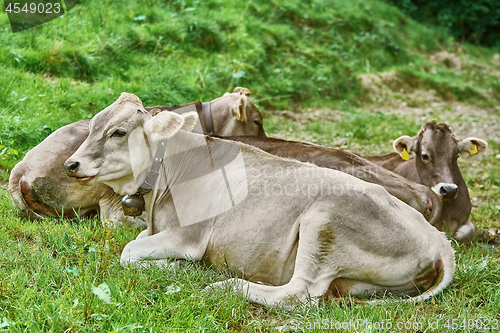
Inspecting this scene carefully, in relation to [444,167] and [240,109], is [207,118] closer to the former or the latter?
[240,109]

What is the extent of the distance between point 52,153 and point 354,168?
10.5 ft

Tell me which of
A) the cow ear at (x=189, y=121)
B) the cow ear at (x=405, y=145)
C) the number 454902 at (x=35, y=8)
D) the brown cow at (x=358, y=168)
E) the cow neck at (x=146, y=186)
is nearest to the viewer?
the cow neck at (x=146, y=186)

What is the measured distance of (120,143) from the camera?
4.35 metres

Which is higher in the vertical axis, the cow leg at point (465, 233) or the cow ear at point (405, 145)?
the cow ear at point (405, 145)

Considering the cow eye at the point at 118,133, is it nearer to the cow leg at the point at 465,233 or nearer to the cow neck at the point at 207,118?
the cow neck at the point at 207,118

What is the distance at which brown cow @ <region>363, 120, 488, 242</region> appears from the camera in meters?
6.04

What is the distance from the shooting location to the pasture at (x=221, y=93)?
3.49 m

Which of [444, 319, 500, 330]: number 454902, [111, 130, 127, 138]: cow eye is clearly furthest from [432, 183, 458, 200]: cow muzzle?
[111, 130, 127, 138]: cow eye

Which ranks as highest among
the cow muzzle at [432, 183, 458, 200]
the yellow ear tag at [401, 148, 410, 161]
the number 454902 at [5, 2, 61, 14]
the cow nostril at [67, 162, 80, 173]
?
the cow nostril at [67, 162, 80, 173]

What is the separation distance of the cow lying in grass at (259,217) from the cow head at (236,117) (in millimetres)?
2463

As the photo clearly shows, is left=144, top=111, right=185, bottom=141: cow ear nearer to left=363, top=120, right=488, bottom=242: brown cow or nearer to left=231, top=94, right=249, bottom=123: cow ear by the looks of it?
left=231, top=94, right=249, bottom=123: cow ear

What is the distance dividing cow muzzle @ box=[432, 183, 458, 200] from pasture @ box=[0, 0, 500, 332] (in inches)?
23.1

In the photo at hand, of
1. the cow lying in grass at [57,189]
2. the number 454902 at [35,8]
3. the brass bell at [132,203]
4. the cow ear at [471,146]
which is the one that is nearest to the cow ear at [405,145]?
the cow ear at [471,146]

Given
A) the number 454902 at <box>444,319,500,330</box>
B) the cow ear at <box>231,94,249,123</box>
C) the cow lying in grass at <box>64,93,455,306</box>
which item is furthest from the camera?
the cow ear at <box>231,94,249,123</box>
